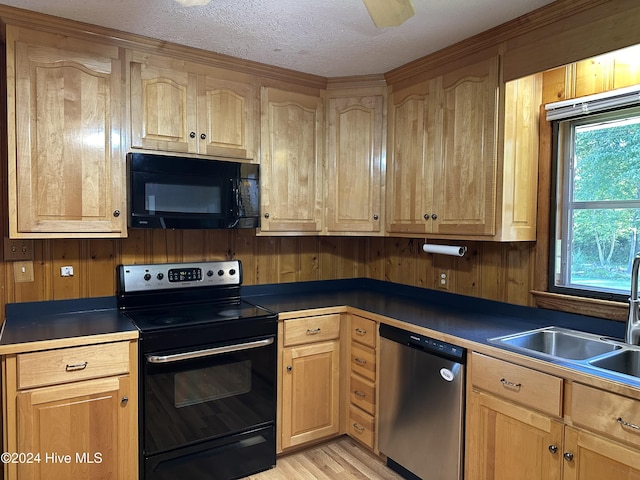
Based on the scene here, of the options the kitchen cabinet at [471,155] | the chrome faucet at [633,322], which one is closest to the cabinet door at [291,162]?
the kitchen cabinet at [471,155]

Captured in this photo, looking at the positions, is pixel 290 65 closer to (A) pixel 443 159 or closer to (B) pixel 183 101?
(B) pixel 183 101

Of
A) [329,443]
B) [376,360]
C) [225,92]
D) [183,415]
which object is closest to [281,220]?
[225,92]

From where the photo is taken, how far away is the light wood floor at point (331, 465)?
2.38 m

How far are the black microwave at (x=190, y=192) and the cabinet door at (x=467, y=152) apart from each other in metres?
1.10

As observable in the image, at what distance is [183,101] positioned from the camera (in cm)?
243

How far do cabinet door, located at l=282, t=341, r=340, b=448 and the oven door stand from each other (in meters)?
0.11

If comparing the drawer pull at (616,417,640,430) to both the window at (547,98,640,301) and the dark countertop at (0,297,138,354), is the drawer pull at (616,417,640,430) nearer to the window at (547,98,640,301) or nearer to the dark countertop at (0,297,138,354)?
the window at (547,98,640,301)

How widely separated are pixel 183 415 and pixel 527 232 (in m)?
1.98

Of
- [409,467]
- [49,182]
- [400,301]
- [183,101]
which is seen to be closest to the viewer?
[49,182]

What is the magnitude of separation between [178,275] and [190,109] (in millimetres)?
962

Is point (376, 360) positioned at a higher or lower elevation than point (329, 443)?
higher

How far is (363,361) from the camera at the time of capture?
2.56 m

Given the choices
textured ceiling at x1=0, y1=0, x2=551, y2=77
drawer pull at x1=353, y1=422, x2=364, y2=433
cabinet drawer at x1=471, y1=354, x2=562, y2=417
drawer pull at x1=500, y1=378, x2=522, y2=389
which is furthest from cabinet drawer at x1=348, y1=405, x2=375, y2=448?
textured ceiling at x1=0, y1=0, x2=551, y2=77

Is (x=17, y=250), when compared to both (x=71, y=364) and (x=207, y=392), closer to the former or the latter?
(x=71, y=364)
